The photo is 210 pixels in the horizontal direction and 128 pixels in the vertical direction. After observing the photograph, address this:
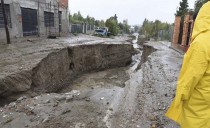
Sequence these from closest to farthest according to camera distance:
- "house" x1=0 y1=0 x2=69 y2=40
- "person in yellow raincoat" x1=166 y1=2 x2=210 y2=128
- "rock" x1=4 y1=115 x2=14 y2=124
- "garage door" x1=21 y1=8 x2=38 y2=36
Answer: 1. "person in yellow raincoat" x1=166 y1=2 x2=210 y2=128
2. "rock" x1=4 y1=115 x2=14 y2=124
3. "house" x1=0 y1=0 x2=69 y2=40
4. "garage door" x1=21 y1=8 x2=38 y2=36

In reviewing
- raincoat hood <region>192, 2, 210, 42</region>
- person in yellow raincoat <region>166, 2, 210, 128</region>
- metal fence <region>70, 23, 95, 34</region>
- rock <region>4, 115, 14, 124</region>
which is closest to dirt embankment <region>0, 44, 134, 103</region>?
rock <region>4, 115, 14, 124</region>

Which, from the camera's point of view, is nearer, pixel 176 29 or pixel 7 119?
pixel 7 119

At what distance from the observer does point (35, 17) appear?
16.4m

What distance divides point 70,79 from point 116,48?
256 inches

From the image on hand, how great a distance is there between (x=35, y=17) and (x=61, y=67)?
7754 mm

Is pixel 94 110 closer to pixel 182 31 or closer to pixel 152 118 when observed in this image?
pixel 152 118

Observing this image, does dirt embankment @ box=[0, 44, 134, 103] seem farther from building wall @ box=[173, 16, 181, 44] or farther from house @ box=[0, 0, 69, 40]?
building wall @ box=[173, 16, 181, 44]

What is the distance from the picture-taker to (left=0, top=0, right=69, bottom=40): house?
13.5m

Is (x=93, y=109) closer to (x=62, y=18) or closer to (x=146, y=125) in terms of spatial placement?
(x=146, y=125)

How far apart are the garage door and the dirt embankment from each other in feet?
16.8

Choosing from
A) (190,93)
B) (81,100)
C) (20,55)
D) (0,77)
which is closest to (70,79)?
(20,55)

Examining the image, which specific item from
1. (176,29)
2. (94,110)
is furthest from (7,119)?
(176,29)

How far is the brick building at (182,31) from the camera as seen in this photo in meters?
17.6

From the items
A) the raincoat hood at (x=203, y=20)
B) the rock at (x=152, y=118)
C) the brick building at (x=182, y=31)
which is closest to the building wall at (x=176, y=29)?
the brick building at (x=182, y=31)
